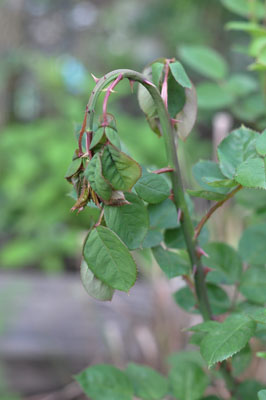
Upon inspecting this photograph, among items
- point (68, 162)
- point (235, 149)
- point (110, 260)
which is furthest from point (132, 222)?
point (68, 162)

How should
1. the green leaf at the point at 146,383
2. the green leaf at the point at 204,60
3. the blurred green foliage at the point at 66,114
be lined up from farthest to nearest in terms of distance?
the blurred green foliage at the point at 66,114
the green leaf at the point at 204,60
the green leaf at the point at 146,383

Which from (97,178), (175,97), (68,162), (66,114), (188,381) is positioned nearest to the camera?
(97,178)

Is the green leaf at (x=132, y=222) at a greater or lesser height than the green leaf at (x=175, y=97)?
lesser

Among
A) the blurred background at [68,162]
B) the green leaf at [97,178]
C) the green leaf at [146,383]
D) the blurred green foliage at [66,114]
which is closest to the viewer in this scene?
the green leaf at [97,178]

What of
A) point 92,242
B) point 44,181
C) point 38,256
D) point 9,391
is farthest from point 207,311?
point 44,181

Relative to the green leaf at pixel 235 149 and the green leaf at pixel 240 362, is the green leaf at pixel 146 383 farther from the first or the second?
the green leaf at pixel 235 149

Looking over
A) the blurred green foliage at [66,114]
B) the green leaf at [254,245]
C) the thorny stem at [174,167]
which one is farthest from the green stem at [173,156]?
the blurred green foliage at [66,114]

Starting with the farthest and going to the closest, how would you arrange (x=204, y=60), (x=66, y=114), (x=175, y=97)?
(x=66, y=114) → (x=204, y=60) → (x=175, y=97)

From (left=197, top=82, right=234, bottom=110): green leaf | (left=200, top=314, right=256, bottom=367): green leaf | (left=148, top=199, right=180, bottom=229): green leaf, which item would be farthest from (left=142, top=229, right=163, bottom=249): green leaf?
(left=197, top=82, right=234, bottom=110): green leaf

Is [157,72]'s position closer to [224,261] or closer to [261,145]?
[261,145]
